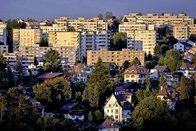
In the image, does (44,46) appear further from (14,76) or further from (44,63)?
(14,76)

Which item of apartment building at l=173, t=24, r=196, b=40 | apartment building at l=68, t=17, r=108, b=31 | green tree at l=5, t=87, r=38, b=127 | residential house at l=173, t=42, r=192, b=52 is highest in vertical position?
apartment building at l=68, t=17, r=108, b=31

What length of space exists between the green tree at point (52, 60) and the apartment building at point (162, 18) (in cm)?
883

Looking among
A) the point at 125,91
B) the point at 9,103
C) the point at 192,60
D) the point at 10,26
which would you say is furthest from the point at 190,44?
the point at 9,103

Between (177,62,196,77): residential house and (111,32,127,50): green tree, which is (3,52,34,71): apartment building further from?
(177,62,196,77): residential house

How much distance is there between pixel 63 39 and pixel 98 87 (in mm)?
5975

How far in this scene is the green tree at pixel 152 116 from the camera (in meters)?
15.1

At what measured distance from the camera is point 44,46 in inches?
882

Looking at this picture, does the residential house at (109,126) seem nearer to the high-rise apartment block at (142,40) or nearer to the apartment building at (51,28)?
the high-rise apartment block at (142,40)

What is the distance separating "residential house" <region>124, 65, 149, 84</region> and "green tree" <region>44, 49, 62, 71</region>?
175cm

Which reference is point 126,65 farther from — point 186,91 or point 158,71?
point 186,91

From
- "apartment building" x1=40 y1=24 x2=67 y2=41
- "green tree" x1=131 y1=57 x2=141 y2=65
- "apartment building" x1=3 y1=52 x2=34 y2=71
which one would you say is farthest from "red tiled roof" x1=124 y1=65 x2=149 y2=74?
"apartment building" x1=40 y1=24 x2=67 y2=41

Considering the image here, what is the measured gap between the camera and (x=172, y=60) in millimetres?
19906

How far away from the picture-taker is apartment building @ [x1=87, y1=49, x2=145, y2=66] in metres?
21.0

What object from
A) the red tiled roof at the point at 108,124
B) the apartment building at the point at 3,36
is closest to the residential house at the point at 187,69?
the red tiled roof at the point at 108,124
